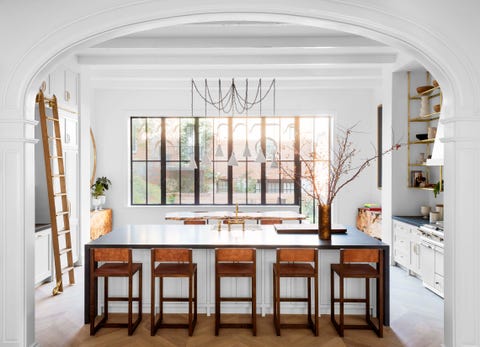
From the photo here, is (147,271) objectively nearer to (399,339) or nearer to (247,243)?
(247,243)

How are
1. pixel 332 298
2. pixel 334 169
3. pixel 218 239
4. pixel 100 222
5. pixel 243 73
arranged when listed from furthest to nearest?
1. pixel 100 222
2. pixel 243 73
3. pixel 334 169
4. pixel 218 239
5. pixel 332 298

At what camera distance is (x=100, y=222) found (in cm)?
748

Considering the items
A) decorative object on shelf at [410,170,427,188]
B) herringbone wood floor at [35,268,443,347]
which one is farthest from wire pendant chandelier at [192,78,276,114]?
herringbone wood floor at [35,268,443,347]

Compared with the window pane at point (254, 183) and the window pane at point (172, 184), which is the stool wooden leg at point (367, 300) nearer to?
the window pane at point (254, 183)

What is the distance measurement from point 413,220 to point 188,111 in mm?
5065

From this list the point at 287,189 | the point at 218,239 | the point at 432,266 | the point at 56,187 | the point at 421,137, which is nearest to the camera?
the point at 218,239

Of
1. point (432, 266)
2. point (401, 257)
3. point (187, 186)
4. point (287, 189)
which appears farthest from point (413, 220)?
point (187, 186)

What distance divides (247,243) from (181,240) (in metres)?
0.75

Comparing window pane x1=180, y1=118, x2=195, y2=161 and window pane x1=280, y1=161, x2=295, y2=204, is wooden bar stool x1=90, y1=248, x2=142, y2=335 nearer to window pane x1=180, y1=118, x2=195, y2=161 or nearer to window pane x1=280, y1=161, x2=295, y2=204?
window pane x1=180, y1=118, x2=195, y2=161

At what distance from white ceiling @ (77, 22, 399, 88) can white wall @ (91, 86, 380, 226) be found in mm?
757

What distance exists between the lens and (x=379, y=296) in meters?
3.67

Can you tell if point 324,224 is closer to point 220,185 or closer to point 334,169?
point 334,169

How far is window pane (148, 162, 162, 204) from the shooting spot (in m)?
8.53
